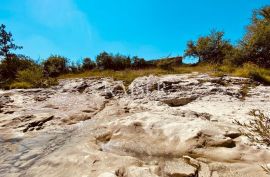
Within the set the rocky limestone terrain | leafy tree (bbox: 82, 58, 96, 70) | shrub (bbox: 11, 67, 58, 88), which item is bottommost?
the rocky limestone terrain

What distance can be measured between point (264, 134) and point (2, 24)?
100ft

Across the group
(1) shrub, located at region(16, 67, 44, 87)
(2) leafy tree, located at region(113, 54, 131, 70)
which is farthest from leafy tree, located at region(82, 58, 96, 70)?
(1) shrub, located at region(16, 67, 44, 87)

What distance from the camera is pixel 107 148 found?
5641 mm

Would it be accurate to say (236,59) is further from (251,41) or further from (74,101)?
(74,101)

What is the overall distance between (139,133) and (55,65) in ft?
68.9

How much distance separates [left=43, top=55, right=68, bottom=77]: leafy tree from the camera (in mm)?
23859

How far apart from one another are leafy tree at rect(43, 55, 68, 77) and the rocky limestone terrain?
12431 mm

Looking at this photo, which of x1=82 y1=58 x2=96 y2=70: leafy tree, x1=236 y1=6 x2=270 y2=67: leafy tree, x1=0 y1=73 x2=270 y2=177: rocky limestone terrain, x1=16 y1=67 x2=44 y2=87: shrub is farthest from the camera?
x1=82 y1=58 x2=96 y2=70: leafy tree

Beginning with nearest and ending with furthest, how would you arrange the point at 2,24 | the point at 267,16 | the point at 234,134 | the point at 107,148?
the point at 234,134
the point at 107,148
the point at 267,16
the point at 2,24

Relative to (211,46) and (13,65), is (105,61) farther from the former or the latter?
(211,46)

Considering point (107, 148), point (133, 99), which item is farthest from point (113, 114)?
point (107, 148)

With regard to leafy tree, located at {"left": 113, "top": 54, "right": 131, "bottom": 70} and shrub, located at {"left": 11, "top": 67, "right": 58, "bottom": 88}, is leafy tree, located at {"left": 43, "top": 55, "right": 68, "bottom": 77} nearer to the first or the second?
leafy tree, located at {"left": 113, "top": 54, "right": 131, "bottom": 70}

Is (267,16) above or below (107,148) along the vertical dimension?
above

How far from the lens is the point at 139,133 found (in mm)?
5941
